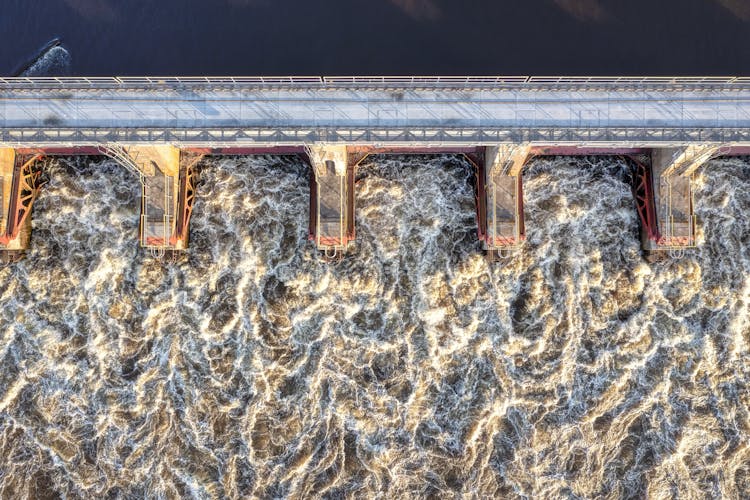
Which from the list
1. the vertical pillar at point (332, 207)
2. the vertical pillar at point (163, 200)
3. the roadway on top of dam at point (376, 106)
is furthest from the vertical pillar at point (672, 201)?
the vertical pillar at point (163, 200)

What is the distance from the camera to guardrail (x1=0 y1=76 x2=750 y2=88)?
3177 centimetres

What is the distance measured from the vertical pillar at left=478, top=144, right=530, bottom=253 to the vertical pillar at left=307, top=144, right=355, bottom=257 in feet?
33.7

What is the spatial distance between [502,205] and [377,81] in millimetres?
Result: 13057

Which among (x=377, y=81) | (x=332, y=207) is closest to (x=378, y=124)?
(x=377, y=81)

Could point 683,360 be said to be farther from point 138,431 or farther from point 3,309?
point 3,309

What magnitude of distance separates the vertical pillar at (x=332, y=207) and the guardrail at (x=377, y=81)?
17.2ft

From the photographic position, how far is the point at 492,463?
108 feet

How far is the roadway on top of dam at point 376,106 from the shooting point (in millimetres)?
31906

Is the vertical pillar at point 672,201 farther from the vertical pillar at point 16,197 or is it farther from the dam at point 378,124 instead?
the vertical pillar at point 16,197

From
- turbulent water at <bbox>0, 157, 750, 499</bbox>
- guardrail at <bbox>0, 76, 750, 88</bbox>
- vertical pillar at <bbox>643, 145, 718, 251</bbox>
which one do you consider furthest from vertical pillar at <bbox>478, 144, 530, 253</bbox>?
vertical pillar at <bbox>643, 145, 718, 251</bbox>

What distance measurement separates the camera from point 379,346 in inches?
1351
